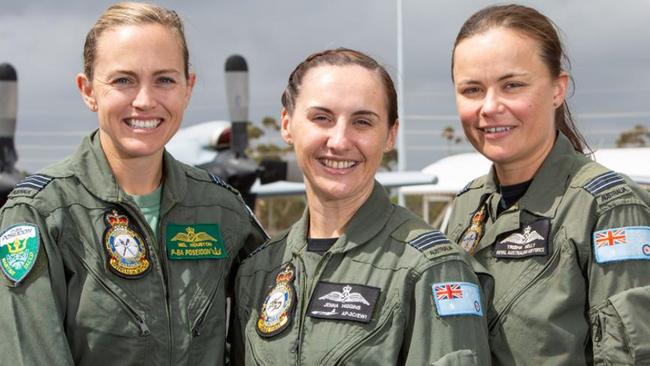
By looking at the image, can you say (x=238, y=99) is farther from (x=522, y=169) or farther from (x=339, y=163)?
(x=339, y=163)

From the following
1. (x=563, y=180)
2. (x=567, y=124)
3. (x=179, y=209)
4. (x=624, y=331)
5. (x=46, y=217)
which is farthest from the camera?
(x=567, y=124)

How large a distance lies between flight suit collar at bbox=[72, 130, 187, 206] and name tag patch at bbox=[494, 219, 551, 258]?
4.39 feet

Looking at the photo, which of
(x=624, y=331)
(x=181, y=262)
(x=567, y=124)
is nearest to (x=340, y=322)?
(x=181, y=262)

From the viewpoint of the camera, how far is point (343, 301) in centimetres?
281

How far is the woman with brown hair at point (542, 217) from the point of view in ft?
9.11

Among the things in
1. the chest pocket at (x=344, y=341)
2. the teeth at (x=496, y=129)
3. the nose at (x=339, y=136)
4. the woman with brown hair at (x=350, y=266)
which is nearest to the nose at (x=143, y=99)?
the woman with brown hair at (x=350, y=266)

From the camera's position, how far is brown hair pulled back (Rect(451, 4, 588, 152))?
315 centimetres

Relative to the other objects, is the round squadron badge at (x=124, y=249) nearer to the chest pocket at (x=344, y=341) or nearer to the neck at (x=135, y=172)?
the neck at (x=135, y=172)

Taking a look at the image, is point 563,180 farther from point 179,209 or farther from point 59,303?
point 59,303

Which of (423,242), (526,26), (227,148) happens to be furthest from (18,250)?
(227,148)

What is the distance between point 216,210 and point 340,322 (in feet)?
3.04

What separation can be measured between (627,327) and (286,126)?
1.46 m

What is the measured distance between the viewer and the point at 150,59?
10.1ft

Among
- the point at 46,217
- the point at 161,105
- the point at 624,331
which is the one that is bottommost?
the point at 624,331
